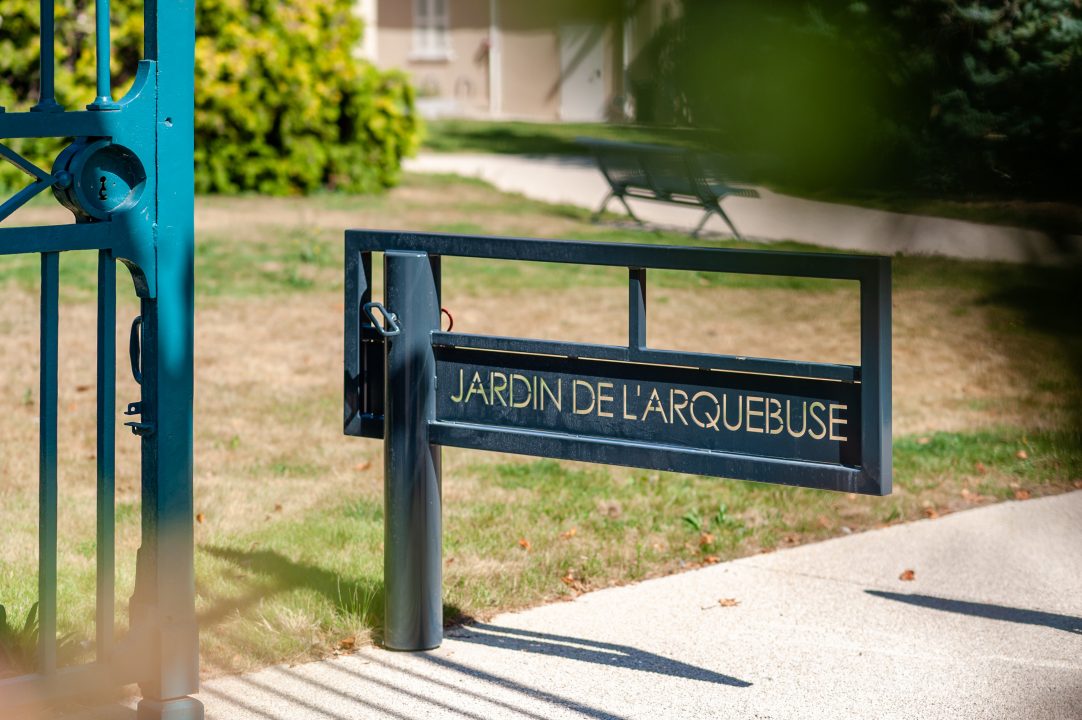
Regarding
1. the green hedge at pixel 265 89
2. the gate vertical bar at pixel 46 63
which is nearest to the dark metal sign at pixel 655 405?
the gate vertical bar at pixel 46 63

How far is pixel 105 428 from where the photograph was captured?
8.78 feet

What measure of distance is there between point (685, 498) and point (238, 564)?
1.81 m

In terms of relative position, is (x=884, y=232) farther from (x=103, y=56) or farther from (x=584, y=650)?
(x=584, y=650)

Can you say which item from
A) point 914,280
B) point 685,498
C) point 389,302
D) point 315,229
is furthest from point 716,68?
point 315,229

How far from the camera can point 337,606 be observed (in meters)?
3.79

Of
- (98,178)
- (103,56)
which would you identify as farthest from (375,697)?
(103,56)

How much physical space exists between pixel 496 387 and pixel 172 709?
1.07 metres

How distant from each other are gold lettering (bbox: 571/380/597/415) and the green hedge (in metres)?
11.3

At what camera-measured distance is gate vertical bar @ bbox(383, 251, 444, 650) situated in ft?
11.0

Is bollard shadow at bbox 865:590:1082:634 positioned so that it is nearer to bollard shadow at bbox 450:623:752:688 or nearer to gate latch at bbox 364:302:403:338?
bollard shadow at bbox 450:623:752:688

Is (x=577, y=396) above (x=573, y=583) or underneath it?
above

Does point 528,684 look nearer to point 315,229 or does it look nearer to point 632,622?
point 632,622

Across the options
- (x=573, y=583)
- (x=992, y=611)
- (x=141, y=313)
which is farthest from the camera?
(x=573, y=583)

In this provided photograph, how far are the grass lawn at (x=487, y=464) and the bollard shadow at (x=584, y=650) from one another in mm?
166
